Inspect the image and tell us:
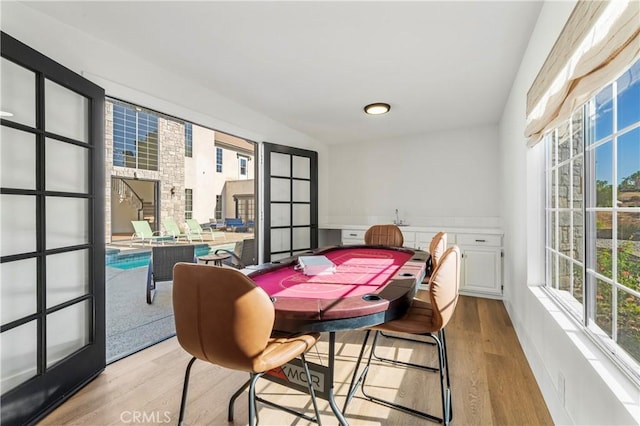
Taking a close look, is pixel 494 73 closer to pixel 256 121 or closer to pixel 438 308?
pixel 438 308

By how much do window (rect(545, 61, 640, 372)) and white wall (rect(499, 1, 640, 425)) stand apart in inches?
4.3

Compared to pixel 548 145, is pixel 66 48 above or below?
above

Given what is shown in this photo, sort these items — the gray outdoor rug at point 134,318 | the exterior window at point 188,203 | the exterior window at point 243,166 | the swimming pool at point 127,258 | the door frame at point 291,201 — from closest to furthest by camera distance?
1. the gray outdoor rug at point 134,318
2. the door frame at point 291,201
3. the swimming pool at point 127,258
4. the exterior window at point 188,203
5. the exterior window at point 243,166

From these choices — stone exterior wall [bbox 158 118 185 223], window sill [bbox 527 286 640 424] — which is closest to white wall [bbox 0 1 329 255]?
window sill [bbox 527 286 640 424]

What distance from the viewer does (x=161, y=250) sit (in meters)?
3.98

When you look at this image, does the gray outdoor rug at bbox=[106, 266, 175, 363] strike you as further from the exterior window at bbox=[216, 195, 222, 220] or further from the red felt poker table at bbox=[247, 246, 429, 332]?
the exterior window at bbox=[216, 195, 222, 220]

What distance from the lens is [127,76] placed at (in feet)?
8.08

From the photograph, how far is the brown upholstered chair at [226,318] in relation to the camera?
1.14 m

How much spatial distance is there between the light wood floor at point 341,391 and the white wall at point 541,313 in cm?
18

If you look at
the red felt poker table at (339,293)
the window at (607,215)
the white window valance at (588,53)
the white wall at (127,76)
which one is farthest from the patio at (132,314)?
the white window valance at (588,53)

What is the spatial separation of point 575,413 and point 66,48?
3.61 m

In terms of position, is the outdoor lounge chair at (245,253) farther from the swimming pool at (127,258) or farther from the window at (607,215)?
the swimming pool at (127,258)

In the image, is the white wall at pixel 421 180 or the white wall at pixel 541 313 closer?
the white wall at pixel 541 313

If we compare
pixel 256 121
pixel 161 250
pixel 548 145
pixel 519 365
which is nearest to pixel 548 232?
pixel 548 145
